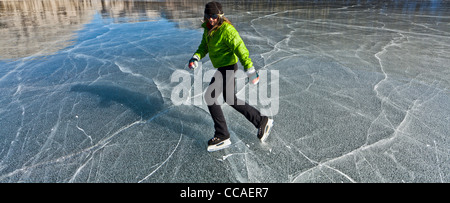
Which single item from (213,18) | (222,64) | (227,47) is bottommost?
(222,64)

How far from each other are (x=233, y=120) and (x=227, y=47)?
1.10 m

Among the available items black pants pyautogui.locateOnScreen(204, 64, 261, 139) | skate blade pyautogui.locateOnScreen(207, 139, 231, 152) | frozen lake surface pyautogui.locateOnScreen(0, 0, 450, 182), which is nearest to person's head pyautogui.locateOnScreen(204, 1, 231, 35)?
black pants pyautogui.locateOnScreen(204, 64, 261, 139)

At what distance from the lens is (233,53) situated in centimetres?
206

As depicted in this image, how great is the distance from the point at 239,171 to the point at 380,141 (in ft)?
4.91

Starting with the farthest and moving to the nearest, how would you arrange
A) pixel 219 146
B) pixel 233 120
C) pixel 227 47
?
pixel 233 120
pixel 219 146
pixel 227 47

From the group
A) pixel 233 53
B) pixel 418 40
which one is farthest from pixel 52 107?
pixel 418 40

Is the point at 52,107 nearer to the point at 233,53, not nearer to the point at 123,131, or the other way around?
the point at 123,131

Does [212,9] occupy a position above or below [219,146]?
above

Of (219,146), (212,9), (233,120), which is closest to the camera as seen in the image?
(212,9)

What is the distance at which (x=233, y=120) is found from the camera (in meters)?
2.85

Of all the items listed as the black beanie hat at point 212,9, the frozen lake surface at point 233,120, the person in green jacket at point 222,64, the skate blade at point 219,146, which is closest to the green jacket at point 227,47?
the person in green jacket at point 222,64

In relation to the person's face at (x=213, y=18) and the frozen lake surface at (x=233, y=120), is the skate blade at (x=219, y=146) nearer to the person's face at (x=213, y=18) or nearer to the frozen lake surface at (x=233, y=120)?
the frozen lake surface at (x=233, y=120)

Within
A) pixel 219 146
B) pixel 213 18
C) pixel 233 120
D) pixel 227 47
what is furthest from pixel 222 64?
pixel 233 120

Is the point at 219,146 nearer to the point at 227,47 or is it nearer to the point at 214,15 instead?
the point at 227,47
